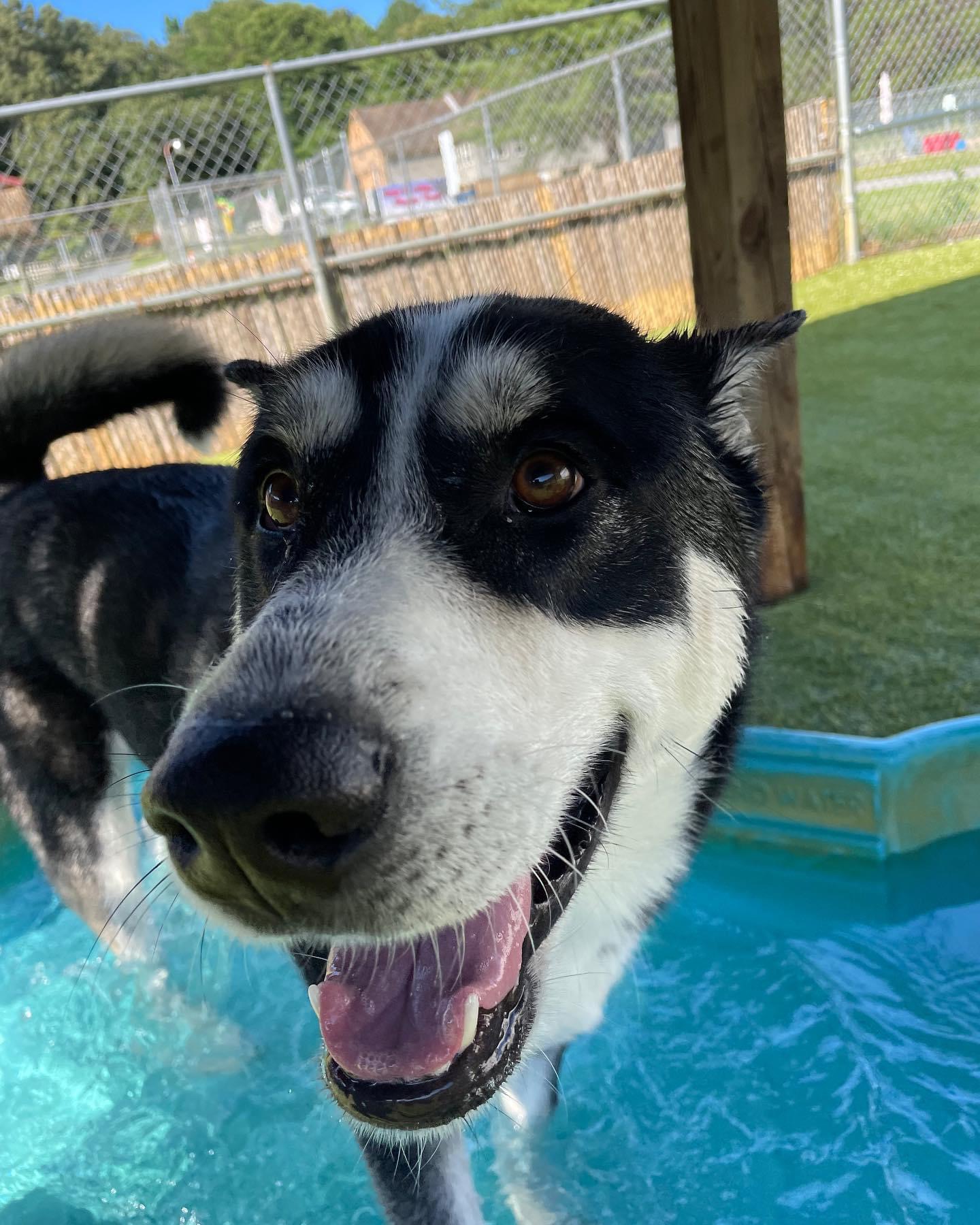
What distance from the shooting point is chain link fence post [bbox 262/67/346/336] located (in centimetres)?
742

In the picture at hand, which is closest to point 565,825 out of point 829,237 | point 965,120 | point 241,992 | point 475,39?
point 241,992

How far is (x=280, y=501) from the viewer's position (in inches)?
66.9

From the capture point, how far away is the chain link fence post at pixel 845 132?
356 inches

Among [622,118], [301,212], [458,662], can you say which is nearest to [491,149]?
[622,118]

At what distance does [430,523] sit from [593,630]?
33 centimetres

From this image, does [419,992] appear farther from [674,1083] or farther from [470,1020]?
[674,1083]

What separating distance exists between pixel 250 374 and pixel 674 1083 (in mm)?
2306

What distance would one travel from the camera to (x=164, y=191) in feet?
26.9

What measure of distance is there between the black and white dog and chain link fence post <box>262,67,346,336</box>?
582 centimetres

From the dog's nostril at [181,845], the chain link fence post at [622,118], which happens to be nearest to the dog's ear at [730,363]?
the dog's nostril at [181,845]

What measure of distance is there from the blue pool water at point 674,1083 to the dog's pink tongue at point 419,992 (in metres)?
1.26

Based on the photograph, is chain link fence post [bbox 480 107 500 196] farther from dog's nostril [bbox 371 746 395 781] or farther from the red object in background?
dog's nostril [bbox 371 746 395 781]

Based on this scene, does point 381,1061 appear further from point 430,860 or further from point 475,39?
point 475,39

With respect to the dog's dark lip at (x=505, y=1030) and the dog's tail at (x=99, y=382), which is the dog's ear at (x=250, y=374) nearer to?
the dog's tail at (x=99, y=382)
